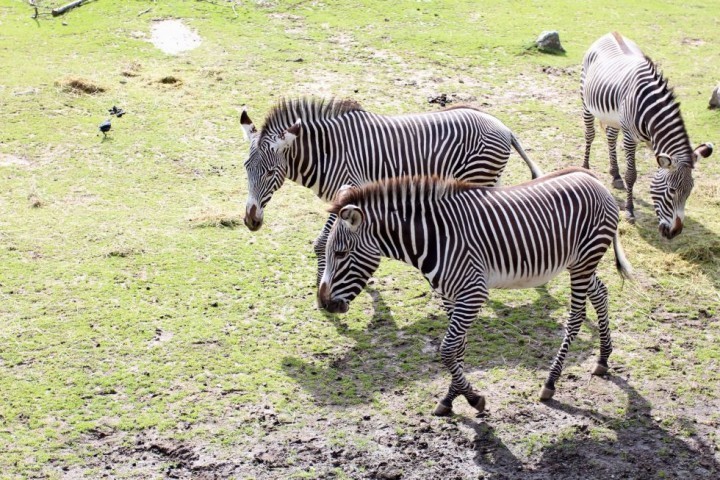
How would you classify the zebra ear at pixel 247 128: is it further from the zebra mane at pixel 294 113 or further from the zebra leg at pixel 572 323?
the zebra leg at pixel 572 323

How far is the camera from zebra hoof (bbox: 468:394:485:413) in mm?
7105

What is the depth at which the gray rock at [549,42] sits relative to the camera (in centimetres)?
1684

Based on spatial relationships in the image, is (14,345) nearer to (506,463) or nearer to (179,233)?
(179,233)

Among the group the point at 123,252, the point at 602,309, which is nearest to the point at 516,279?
the point at 602,309

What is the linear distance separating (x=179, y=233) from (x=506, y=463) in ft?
17.7

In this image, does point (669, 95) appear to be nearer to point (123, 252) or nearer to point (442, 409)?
point (442, 409)

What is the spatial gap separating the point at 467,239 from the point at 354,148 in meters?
2.48

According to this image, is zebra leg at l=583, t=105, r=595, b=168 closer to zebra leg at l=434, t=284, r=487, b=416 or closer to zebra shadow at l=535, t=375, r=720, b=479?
zebra shadow at l=535, t=375, r=720, b=479

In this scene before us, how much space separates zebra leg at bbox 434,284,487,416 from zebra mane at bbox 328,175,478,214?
0.91 m

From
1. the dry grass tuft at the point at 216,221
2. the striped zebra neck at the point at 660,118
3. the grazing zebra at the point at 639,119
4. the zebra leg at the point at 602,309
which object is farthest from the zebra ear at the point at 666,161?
the dry grass tuft at the point at 216,221

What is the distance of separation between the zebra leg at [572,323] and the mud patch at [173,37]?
10.9m

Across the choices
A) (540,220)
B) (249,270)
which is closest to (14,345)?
(249,270)

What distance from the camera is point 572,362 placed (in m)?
8.09

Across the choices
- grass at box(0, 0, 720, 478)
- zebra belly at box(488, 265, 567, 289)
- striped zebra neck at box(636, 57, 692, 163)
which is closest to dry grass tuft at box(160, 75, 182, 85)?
grass at box(0, 0, 720, 478)
